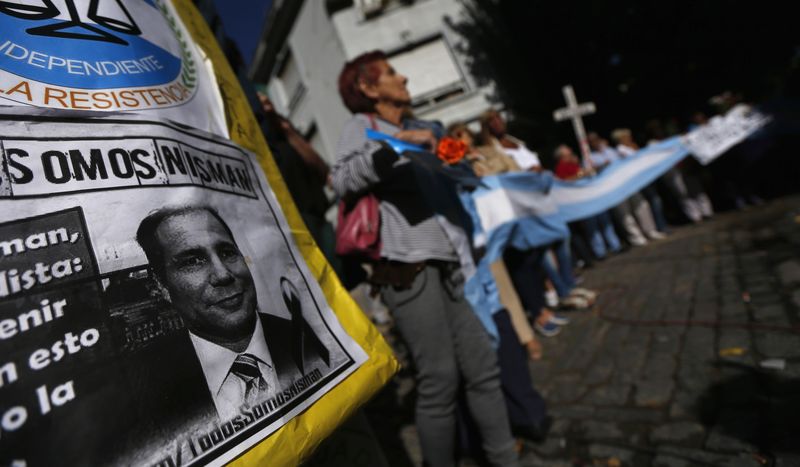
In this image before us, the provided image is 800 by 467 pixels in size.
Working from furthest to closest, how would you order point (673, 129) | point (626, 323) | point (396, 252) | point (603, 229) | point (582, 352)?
point (673, 129)
point (603, 229)
point (626, 323)
point (582, 352)
point (396, 252)

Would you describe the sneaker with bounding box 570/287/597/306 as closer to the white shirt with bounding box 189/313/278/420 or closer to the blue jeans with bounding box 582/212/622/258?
the blue jeans with bounding box 582/212/622/258

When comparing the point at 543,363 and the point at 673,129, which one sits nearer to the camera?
the point at 543,363

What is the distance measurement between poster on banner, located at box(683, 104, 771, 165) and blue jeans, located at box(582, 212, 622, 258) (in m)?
1.85

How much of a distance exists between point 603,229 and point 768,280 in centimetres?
312

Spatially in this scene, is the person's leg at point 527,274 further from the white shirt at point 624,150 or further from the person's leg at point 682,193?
the person's leg at point 682,193

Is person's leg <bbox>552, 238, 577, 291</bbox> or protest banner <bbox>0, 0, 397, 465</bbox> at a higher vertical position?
protest banner <bbox>0, 0, 397, 465</bbox>

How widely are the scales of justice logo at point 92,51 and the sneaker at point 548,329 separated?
3.56m

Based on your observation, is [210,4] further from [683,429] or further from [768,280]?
[768,280]

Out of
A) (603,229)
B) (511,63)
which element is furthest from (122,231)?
(511,63)

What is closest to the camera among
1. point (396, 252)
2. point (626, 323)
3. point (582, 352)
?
point (396, 252)

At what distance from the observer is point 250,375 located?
2.40 ft

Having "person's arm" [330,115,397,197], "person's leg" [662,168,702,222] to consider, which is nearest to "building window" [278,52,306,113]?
"person's leg" [662,168,702,222]

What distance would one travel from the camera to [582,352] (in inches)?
121

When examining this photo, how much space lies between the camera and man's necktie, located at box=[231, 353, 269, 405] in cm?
71
